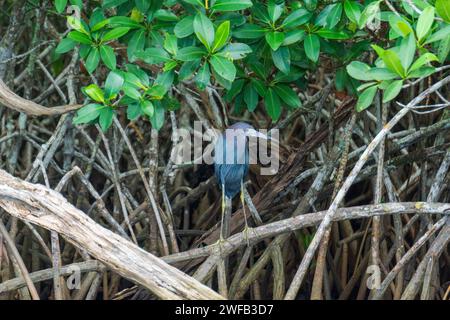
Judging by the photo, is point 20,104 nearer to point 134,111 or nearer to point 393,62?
point 134,111

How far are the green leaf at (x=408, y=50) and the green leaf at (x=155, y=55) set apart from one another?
0.88m

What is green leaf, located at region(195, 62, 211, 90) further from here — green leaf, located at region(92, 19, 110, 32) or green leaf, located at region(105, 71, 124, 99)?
green leaf, located at region(92, 19, 110, 32)

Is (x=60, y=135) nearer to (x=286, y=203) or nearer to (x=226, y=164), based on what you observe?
(x=226, y=164)

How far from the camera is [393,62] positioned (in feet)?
9.53

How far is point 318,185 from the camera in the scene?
4.20 metres

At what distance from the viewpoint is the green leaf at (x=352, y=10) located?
3.29 m

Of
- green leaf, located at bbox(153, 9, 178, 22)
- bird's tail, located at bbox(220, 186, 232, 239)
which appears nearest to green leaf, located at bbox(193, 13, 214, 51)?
green leaf, located at bbox(153, 9, 178, 22)

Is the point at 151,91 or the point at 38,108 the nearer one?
the point at 151,91

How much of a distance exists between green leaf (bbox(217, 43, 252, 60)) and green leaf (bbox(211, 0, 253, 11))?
0.14 metres

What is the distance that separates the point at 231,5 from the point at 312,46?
385mm

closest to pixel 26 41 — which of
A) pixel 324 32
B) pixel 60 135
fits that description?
pixel 60 135

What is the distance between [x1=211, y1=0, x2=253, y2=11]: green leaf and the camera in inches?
125
